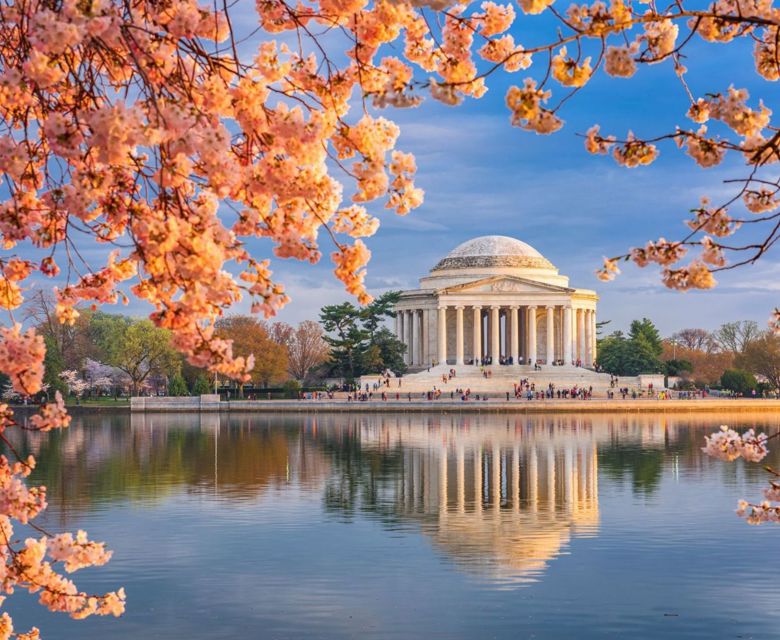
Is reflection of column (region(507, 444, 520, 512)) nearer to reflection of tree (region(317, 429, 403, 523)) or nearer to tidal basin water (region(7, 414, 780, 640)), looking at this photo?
tidal basin water (region(7, 414, 780, 640))

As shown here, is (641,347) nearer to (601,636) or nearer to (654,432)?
(654,432)

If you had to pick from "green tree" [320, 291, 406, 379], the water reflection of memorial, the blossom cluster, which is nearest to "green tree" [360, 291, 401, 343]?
"green tree" [320, 291, 406, 379]

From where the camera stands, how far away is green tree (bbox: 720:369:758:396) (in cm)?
8769

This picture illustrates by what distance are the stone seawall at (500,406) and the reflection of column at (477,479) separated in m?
31.6

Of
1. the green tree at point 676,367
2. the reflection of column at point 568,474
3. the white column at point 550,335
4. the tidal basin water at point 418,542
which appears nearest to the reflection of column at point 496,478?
the tidal basin water at point 418,542

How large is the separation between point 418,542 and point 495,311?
85.0 m

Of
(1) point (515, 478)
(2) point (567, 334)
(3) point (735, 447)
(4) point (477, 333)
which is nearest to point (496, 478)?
(1) point (515, 478)

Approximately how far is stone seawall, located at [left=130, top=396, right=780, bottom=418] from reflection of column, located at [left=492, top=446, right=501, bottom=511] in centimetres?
3099

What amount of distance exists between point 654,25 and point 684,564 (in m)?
13.9

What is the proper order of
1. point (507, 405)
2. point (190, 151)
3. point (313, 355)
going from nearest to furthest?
point (190, 151), point (507, 405), point (313, 355)

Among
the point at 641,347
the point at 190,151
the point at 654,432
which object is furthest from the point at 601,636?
the point at 641,347

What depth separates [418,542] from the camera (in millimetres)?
21812

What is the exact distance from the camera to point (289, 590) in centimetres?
1755

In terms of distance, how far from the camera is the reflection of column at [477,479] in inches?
1081
